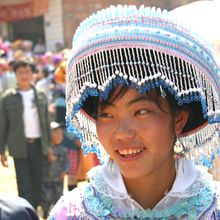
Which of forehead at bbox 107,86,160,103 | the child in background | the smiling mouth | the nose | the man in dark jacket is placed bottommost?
the child in background

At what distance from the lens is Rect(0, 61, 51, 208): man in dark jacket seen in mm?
5160

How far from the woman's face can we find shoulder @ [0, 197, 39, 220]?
351mm

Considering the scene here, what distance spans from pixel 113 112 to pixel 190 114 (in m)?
0.27

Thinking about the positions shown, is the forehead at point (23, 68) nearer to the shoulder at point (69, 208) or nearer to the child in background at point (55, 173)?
the child in background at point (55, 173)

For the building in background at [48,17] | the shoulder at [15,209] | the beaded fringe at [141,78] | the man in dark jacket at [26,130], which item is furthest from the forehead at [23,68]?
the building in background at [48,17]

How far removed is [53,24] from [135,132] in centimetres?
1556

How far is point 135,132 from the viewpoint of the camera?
1.61 metres

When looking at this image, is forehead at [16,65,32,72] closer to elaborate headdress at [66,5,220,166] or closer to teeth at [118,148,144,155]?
elaborate headdress at [66,5,220,166]

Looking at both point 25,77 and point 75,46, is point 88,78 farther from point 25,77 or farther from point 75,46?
point 25,77

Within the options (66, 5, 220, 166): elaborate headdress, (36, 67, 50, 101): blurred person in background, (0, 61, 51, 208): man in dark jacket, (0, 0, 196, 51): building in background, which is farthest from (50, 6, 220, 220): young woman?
(0, 0, 196, 51): building in background

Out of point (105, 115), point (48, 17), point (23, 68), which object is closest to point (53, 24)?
point (48, 17)

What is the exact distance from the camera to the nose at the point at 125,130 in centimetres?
161

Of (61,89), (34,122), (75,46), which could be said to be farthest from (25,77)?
(75,46)

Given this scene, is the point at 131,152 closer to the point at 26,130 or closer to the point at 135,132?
the point at 135,132
